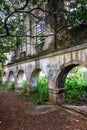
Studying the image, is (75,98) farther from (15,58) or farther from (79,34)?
(15,58)

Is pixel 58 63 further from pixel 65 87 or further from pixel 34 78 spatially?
pixel 34 78

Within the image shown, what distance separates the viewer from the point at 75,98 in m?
11.9

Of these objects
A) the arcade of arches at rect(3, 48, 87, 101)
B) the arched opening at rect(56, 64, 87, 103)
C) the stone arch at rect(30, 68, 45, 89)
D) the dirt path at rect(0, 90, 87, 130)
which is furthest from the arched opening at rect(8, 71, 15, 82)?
the dirt path at rect(0, 90, 87, 130)

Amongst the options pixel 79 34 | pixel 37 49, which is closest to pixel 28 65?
pixel 37 49

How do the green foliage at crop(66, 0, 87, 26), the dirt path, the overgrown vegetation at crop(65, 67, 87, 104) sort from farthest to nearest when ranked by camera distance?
the overgrown vegetation at crop(65, 67, 87, 104)
the green foliage at crop(66, 0, 87, 26)
the dirt path

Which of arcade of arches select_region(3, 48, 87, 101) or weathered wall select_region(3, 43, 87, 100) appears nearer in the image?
weathered wall select_region(3, 43, 87, 100)

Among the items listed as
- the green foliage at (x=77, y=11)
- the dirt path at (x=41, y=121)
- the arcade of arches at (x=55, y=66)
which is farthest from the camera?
the arcade of arches at (x=55, y=66)

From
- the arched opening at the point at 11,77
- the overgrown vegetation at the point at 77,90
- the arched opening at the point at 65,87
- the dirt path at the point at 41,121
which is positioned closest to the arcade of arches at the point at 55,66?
the arched opening at the point at 65,87

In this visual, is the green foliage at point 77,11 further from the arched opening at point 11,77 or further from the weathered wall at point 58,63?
the arched opening at point 11,77

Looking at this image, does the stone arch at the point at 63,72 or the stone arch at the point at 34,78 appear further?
the stone arch at the point at 34,78

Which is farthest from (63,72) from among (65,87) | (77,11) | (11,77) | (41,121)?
(11,77)

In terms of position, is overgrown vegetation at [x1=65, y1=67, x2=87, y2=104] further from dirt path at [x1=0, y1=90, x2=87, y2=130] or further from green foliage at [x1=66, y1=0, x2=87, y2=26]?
green foliage at [x1=66, y1=0, x2=87, y2=26]

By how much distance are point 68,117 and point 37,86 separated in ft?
21.8

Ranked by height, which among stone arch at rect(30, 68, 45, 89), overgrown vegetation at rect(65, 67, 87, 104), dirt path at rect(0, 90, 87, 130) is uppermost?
stone arch at rect(30, 68, 45, 89)
